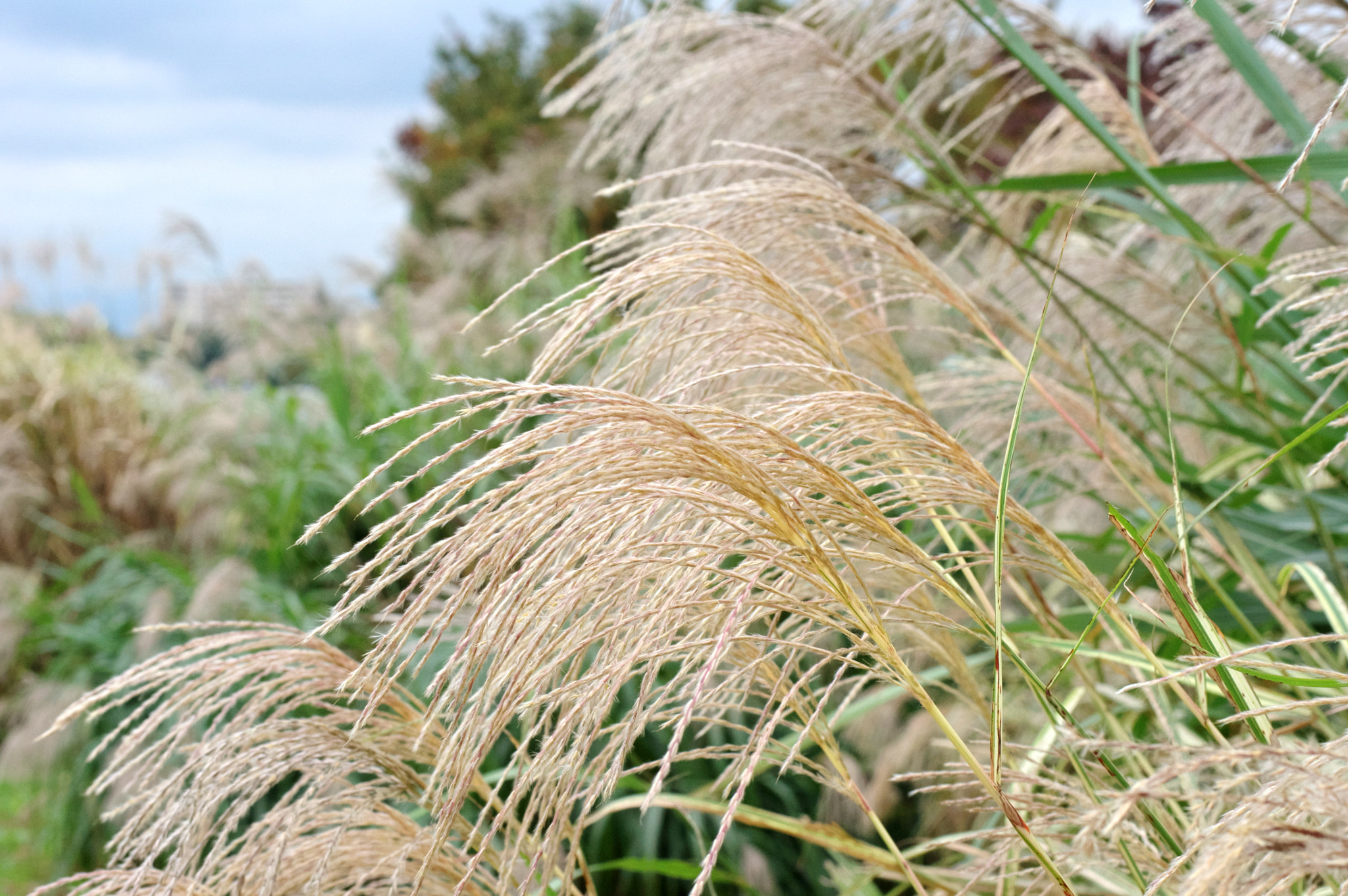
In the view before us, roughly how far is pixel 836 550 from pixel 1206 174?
1114 mm

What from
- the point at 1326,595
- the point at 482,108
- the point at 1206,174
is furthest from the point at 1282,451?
the point at 482,108

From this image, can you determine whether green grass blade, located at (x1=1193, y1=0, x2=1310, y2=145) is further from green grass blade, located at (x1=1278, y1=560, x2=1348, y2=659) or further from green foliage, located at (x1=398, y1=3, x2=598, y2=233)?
green foliage, located at (x1=398, y1=3, x2=598, y2=233)

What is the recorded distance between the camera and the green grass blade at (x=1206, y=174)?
4.69 feet

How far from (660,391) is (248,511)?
3.65 metres

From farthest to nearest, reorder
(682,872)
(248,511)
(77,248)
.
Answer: (77,248)
(248,511)
(682,872)

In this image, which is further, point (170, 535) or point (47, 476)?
point (47, 476)

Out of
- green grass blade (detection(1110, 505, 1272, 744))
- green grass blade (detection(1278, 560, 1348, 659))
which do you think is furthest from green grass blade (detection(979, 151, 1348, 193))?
green grass blade (detection(1110, 505, 1272, 744))

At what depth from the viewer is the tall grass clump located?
76 centimetres

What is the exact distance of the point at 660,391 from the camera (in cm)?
101

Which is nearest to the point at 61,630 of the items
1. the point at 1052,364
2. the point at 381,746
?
the point at 381,746

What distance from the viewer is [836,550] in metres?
0.89

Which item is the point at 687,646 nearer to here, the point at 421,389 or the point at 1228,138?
the point at 1228,138

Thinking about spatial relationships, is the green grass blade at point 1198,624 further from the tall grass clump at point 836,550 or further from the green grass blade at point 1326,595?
the green grass blade at point 1326,595

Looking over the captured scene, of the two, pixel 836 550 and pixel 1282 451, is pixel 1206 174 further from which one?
pixel 836 550
